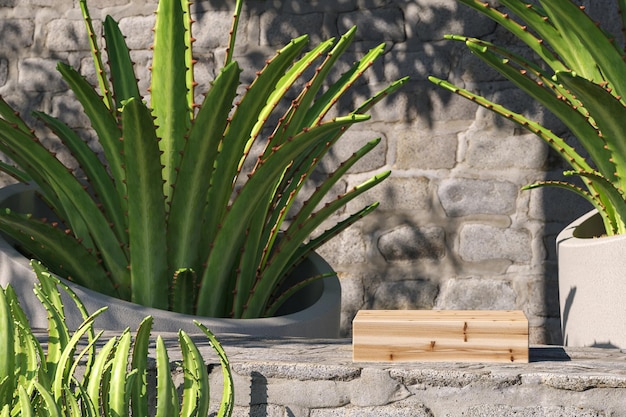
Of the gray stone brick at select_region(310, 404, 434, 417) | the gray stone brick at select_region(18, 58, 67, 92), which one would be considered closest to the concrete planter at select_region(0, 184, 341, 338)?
the gray stone brick at select_region(310, 404, 434, 417)

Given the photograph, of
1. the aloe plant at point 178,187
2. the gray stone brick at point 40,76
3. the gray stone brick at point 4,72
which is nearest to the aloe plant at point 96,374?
the aloe plant at point 178,187

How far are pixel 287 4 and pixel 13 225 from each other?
161 centimetres

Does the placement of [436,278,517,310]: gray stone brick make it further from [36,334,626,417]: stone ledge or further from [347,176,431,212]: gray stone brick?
[36,334,626,417]: stone ledge

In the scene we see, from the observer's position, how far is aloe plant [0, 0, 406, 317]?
2061mm

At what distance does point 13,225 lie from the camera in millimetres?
2129

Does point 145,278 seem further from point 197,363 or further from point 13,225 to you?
point 197,363

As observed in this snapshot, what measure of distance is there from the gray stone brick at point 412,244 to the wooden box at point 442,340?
1477mm

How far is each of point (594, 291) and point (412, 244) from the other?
4.17 ft

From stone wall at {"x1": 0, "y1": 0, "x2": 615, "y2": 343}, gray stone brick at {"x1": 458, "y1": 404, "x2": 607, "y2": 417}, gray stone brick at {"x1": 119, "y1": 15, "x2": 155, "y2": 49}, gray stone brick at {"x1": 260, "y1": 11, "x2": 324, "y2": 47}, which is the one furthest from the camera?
gray stone brick at {"x1": 119, "y1": 15, "x2": 155, "y2": 49}

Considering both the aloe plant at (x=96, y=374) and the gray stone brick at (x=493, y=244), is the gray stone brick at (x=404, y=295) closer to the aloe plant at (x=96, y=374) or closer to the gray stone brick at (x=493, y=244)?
the gray stone brick at (x=493, y=244)

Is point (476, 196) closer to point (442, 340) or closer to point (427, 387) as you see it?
point (442, 340)

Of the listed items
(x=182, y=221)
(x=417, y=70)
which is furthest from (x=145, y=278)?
(x=417, y=70)

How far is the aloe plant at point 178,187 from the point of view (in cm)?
206

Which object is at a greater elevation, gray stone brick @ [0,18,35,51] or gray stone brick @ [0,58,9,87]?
gray stone brick @ [0,18,35,51]
